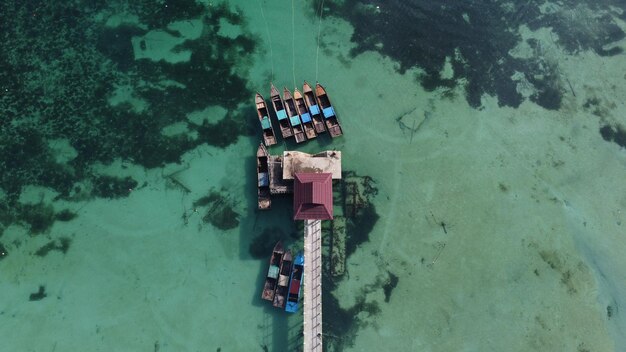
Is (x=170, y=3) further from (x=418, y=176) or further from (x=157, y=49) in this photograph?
(x=418, y=176)

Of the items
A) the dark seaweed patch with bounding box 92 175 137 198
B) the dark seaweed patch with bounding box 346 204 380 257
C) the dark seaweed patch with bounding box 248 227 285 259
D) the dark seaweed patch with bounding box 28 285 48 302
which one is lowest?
the dark seaweed patch with bounding box 28 285 48 302

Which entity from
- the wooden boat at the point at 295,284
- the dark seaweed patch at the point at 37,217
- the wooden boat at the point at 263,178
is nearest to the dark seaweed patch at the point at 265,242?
the wooden boat at the point at 263,178

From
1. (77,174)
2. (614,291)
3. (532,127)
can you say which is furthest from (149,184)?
(614,291)

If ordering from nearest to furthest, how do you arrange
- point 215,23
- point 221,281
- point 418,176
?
1. point 221,281
2. point 418,176
3. point 215,23

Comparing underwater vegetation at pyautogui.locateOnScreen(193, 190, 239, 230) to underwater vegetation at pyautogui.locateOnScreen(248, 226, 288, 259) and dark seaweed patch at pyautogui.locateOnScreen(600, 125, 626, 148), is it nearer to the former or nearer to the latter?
underwater vegetation at pyautogui.locateOnScreen(248, 226, 288, 259)

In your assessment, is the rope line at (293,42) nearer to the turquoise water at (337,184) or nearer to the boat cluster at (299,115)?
the turquoise water at (337,184)

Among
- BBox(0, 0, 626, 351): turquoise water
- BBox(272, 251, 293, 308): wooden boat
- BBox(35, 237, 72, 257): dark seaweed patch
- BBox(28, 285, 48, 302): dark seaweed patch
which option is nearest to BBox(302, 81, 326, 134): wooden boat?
BBox(0, 0, 626, 351): turquoise water

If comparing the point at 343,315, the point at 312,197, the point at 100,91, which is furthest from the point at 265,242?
the point at 100,91

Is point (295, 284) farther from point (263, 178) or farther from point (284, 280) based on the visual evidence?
point (263, 178)
